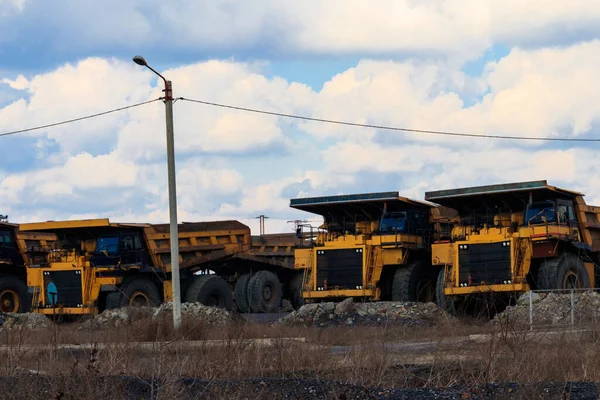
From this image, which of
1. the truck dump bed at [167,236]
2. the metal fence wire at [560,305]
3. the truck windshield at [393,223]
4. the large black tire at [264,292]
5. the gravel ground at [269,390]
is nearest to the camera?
the gravel ground at [269,390]

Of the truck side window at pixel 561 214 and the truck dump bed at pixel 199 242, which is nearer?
the truck side window at pixel 561 214

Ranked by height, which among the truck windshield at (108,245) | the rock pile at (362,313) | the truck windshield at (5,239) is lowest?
the rock pile at (362,313)

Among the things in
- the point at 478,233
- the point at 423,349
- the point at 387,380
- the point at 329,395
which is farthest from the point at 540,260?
the point at 329,395

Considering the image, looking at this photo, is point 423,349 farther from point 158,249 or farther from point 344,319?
point 158,249

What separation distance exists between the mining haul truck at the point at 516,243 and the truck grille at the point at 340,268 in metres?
2.42

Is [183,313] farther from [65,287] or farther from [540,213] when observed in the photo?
[540,213]

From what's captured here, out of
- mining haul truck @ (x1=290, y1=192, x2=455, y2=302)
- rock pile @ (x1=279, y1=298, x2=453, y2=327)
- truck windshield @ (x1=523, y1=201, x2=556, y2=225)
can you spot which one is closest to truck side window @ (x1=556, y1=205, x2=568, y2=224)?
truck windshield @ (x1=523, y1=201, x2=556, y2=225)

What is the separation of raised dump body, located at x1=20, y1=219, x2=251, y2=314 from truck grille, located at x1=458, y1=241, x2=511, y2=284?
29.4 feet

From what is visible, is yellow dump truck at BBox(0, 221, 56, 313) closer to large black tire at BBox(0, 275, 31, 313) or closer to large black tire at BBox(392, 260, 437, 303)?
large black tire at BBox(0, 275, 31, 313)

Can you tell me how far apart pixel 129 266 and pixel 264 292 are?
19.6ft

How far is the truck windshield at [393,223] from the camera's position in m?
29.3

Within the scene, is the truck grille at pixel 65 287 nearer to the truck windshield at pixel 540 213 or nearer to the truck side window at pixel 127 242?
the truck side window at pixel 127 242

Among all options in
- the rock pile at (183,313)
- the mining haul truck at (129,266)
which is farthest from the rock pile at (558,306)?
the mining haul truck at (129,266)

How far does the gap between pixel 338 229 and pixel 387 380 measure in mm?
19461
